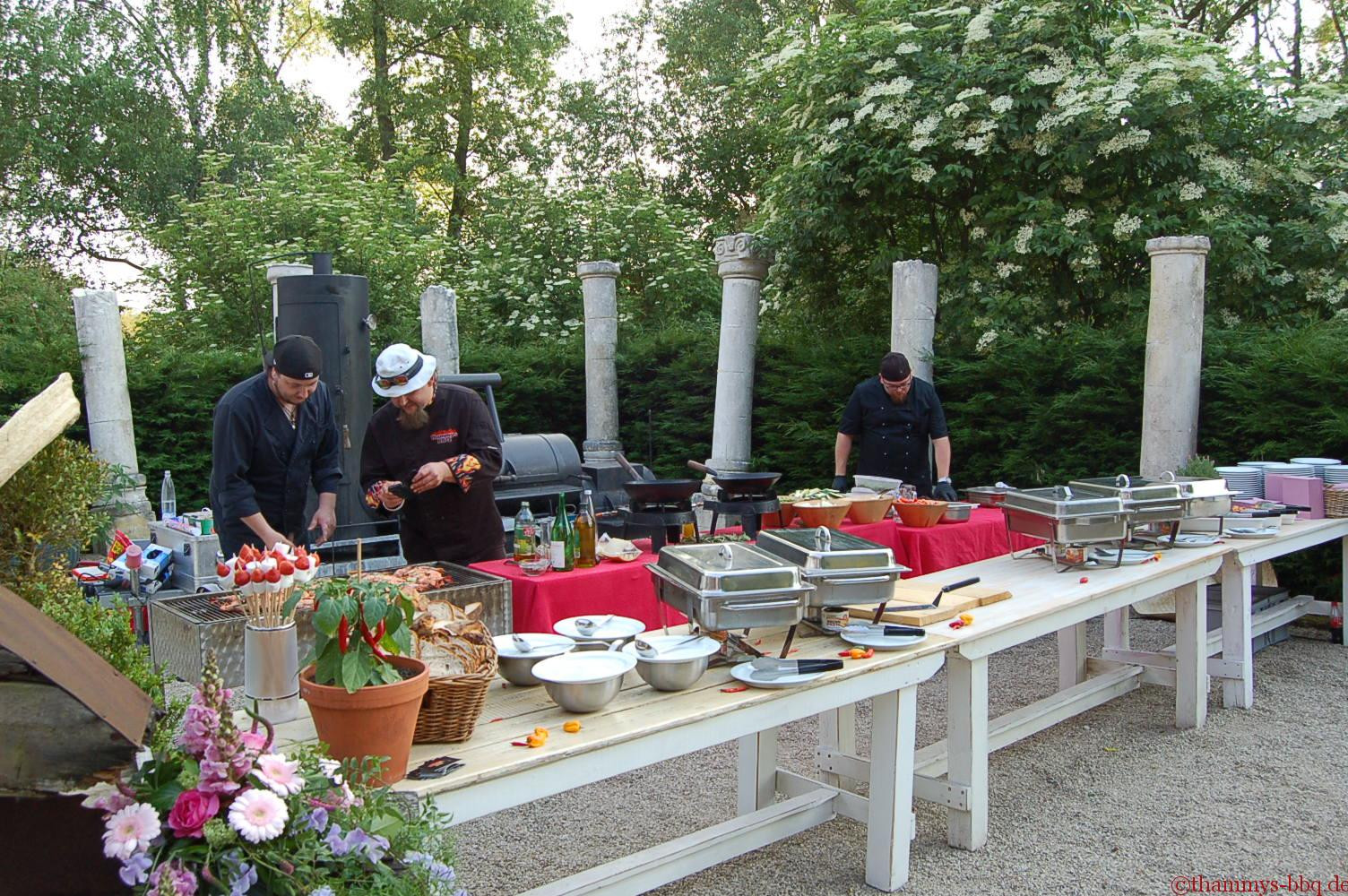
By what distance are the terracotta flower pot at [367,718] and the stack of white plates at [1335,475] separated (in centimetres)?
549

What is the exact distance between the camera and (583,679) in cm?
247

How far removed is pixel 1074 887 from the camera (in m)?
3.34

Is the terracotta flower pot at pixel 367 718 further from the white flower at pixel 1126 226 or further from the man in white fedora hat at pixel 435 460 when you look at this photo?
the white flower at pixel 1126 226

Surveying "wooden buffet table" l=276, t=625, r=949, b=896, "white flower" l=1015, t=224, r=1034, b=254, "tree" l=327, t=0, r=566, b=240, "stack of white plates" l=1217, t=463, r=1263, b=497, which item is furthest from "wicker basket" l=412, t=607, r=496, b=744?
"tree" l=327, t=0, r=566, b=240

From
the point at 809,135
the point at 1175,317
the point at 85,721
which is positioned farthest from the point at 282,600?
the point at 809,135

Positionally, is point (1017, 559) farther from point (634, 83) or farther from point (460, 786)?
point (634, 83)

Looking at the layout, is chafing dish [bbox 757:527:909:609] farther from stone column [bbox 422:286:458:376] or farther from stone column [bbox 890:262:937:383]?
stone column [bbox 422:286:458:376]

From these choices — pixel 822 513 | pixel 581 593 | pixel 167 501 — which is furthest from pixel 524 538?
pixel 167 501

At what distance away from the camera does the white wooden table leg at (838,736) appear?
402cm

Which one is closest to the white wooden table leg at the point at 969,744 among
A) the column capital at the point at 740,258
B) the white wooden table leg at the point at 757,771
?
the white wooden table leg at the point at 757,771

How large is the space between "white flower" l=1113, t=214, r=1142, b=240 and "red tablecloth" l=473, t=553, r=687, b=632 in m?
5.95

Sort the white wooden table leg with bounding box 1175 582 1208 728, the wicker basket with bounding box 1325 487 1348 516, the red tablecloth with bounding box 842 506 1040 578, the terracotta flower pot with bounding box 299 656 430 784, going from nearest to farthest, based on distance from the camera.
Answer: the terracotta flower pot with bounding box 299 656 430 784, the white wooden table leg with bounding box 1175 582 1208 728, the red tablecloth with bounding box 842 506 1040 578, the wicker basket with bounding box 1325 487 1348 516

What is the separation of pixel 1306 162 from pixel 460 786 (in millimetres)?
8804

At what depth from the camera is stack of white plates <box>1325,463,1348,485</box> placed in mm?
5809
